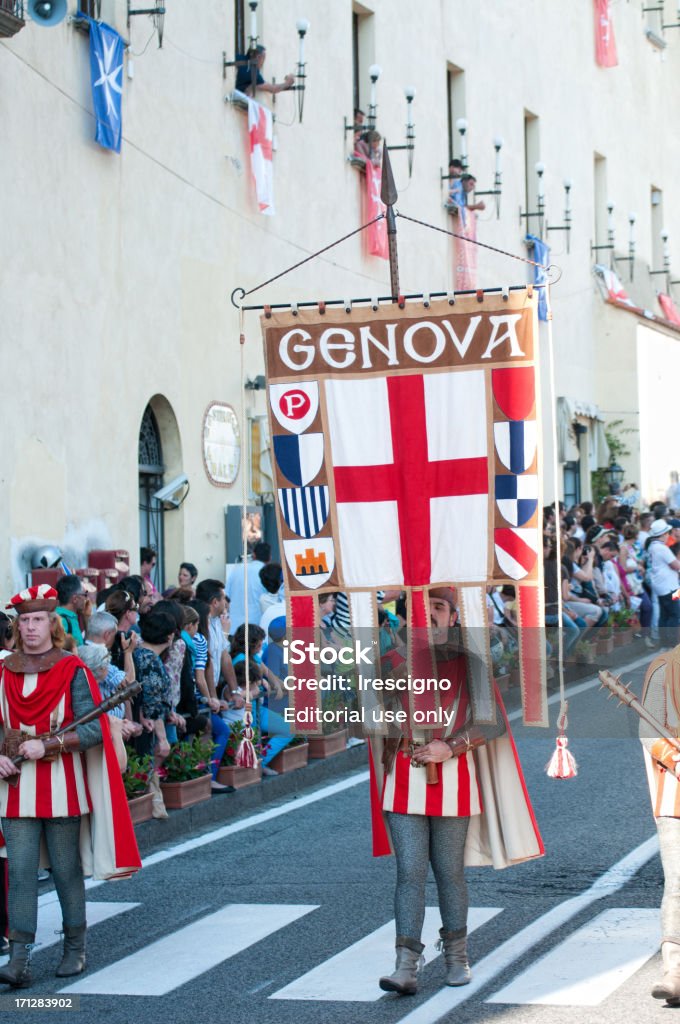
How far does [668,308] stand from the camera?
4172 cm

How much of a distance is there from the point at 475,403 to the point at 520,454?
0.32 metres

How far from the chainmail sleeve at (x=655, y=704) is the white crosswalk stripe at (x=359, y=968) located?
1581 millimetres

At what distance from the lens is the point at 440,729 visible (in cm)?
739

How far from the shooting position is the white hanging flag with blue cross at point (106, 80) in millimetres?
16547

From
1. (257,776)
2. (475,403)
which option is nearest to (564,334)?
(257,776)

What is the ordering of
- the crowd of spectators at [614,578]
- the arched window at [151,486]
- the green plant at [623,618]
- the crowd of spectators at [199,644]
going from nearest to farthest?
1. the crowd of spectators at [199,644]
2. the arched window at [151,486]
3. the crowd of spectators at [614,578]
4. the green plant at [623,618]

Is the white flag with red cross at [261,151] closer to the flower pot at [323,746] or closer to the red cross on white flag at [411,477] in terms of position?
the flower pot at [323,746]

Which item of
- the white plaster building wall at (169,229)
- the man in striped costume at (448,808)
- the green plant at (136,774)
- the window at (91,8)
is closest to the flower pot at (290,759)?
the green plant at (136,774)

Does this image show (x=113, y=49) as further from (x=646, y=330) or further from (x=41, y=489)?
(x=646, y=330)

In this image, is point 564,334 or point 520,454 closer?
point 520,454

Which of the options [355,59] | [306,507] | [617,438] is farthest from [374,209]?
[306,507]

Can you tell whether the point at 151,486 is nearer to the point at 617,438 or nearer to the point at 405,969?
the point at 405,969

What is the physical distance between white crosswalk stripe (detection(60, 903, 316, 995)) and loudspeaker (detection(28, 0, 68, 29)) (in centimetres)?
855

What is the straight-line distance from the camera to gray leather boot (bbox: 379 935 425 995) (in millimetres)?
7148
